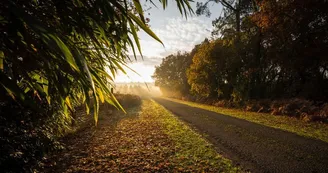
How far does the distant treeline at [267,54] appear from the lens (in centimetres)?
1123

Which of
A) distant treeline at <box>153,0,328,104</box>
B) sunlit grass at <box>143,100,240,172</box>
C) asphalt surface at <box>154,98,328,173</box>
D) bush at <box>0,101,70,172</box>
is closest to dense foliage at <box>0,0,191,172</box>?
bush at <box>0,101,70,172</box>

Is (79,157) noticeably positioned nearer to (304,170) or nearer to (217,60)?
(304,170)

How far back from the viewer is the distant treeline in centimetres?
1123

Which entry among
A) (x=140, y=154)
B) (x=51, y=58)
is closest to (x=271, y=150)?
(x=140, y=154)

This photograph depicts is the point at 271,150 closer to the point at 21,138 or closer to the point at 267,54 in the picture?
the point at 21,138

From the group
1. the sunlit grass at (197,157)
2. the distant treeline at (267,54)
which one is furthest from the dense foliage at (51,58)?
the sunlit grass at (197,157)

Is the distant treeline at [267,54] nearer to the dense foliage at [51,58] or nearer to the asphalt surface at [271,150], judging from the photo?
the dense foliage at [51,58]

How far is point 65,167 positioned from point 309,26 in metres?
14.6

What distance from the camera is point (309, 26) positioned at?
11.8 metres

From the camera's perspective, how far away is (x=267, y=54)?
16531 mm

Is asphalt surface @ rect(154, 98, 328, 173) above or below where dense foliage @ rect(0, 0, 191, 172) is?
below

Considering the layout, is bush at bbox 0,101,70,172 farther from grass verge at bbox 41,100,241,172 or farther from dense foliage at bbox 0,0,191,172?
grass verge at bbox 41,100,241,172

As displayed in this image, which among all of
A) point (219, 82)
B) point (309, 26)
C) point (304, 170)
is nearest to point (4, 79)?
point (304, 170)

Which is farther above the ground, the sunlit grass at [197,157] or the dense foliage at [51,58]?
the dense foliage at [51,58]
